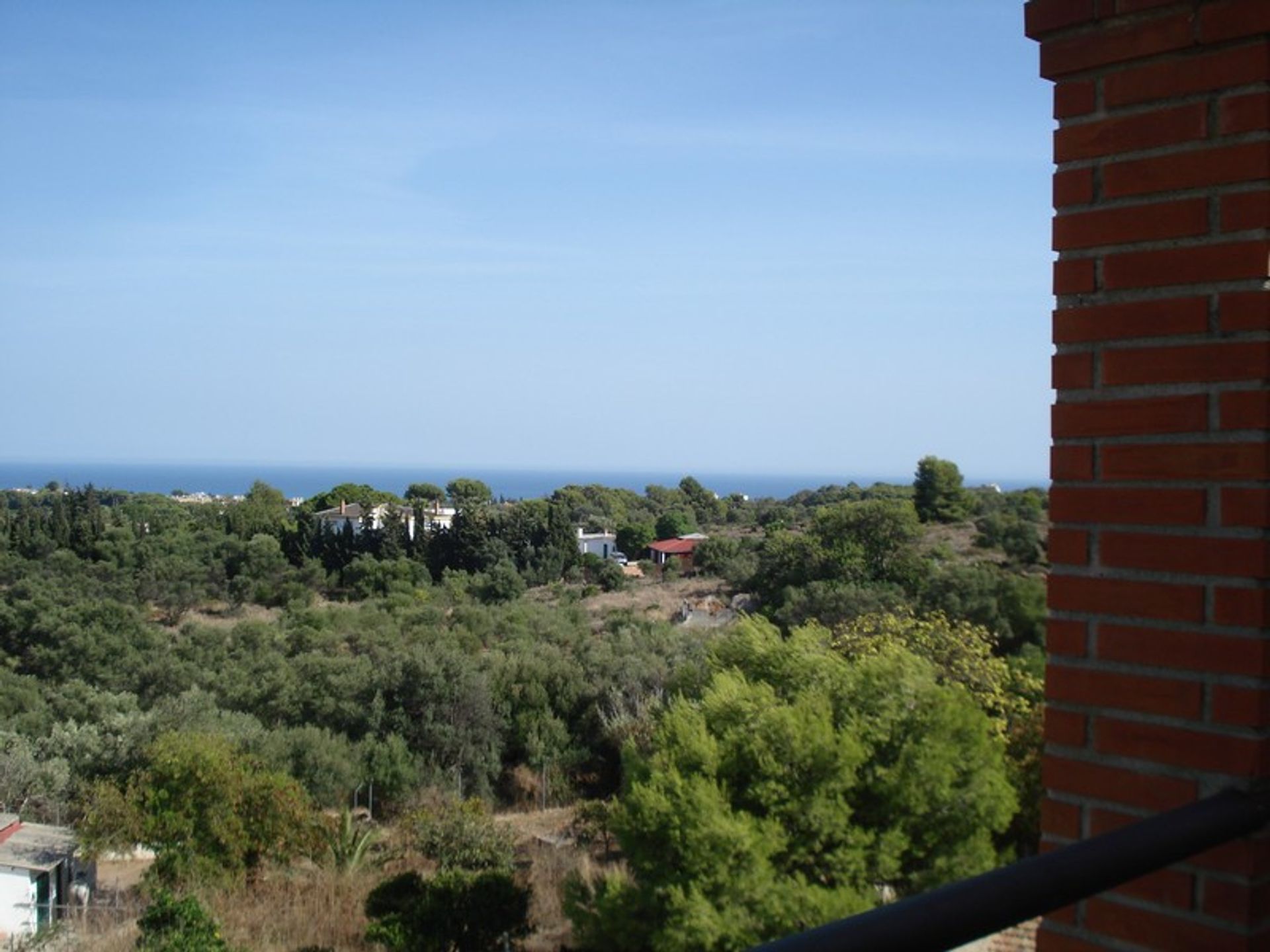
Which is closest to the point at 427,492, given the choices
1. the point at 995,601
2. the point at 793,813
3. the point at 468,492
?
the point at 468,492

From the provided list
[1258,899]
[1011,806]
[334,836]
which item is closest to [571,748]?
[334,836]

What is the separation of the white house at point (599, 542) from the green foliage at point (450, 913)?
2654 centimetres

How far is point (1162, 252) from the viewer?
4.09ft

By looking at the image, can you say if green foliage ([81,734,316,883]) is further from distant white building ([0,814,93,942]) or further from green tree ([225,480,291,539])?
green tree ([225,480,291,539])

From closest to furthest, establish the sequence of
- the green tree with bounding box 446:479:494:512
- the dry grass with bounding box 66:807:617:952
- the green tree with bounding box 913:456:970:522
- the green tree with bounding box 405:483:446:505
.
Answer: the dry grass with bounding box 66:807:617:952 < the green tree with bounding box 913:456:970:522 < the green tree with bounding box 446:479:494:512 < the green tree with bounding box 405:483:446:505

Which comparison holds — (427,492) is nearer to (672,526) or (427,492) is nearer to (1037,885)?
(672,526)

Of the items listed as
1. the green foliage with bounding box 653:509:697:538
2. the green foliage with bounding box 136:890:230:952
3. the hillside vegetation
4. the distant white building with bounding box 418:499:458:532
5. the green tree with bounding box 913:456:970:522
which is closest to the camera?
the green foliage with bounding box 136:890:230:952

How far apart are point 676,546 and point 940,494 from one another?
12.4 metres

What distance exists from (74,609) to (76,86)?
42.4 ft

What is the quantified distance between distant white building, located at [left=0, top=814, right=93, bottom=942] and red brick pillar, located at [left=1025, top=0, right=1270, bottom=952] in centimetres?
1208

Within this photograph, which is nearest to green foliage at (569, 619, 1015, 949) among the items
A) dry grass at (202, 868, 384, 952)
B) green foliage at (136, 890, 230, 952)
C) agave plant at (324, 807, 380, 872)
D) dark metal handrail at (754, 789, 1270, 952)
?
dry grass at (202, 868, 384, 952)

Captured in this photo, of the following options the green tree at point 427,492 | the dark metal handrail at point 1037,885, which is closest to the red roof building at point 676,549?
the green tree at point 427,492

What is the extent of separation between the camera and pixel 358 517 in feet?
116

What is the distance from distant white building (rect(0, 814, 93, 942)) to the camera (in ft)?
37.0
